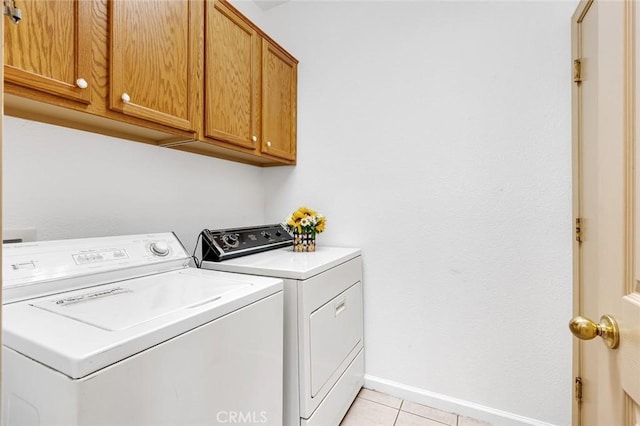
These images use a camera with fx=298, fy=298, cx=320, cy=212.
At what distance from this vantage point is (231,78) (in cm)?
161

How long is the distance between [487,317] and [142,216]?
76.0 inches

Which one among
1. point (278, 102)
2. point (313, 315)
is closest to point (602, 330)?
point (313, 315)

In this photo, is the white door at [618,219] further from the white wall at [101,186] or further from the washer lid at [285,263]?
the white wall at [101,186]

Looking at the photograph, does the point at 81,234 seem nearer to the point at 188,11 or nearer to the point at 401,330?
the point at 188,11

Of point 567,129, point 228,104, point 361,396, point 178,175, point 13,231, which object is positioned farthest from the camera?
point 361,396

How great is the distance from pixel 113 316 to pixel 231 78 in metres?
1.30

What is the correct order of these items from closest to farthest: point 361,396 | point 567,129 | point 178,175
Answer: point 567,129 → point 178,175 → point 361,396

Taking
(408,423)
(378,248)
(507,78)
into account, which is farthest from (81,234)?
(507,78)

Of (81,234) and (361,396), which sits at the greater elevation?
(81,234)

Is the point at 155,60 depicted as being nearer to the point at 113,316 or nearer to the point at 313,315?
the point at 113,316

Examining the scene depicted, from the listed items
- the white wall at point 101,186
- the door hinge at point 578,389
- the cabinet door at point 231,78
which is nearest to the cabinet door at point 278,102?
the cabinet door at point 231,78

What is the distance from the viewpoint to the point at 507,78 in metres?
1.61

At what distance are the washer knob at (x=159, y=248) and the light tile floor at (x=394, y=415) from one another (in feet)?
4.24

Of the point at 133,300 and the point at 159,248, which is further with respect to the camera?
the point at 159,248
